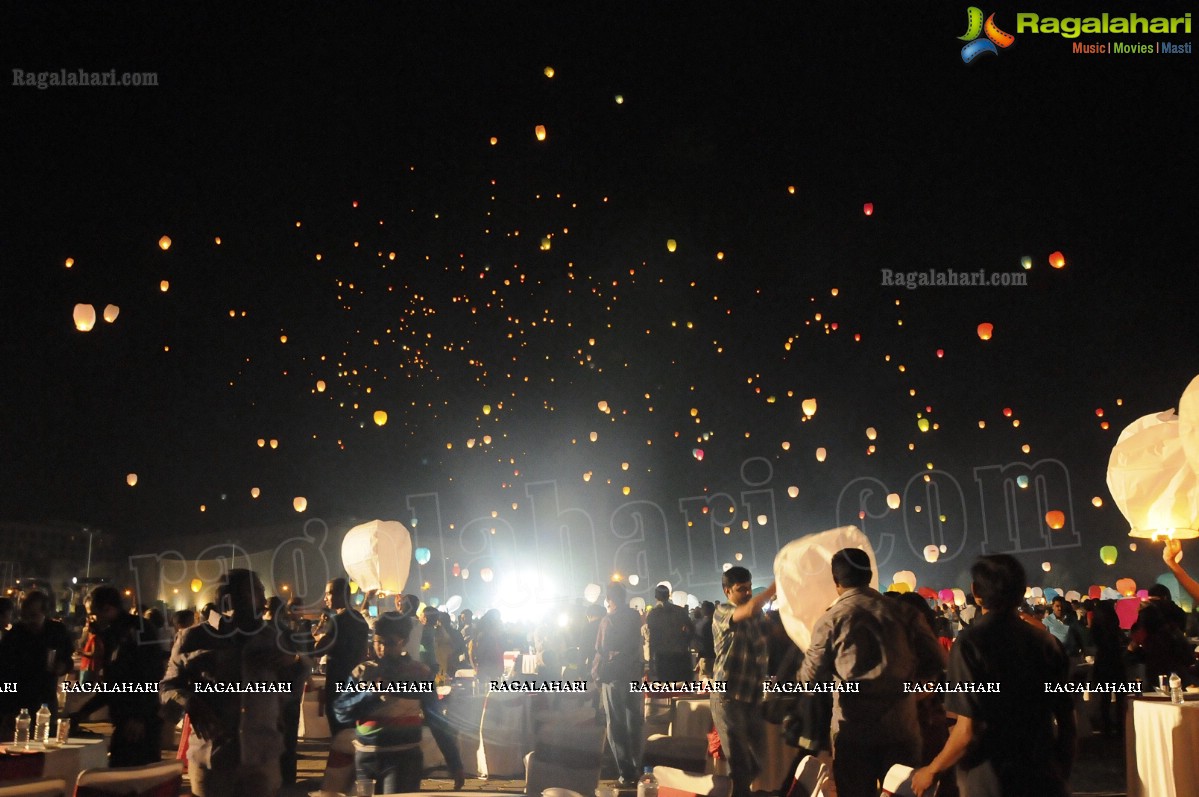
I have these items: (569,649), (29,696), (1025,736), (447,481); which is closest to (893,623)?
(1025,736)

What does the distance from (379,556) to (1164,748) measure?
Result: 10100 mm

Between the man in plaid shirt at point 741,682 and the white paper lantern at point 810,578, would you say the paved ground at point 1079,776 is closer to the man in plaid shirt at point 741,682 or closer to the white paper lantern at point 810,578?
the man in plaid shirt at point 741,682

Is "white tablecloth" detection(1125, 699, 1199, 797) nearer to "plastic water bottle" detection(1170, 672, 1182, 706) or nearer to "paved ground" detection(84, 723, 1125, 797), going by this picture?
"plastic water bottle" detection(1170, 672, 1182, 706)

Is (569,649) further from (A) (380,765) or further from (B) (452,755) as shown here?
(A) (380,765)

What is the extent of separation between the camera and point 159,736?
582cm

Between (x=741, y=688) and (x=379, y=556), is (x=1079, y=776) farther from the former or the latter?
(x=379, y=556)

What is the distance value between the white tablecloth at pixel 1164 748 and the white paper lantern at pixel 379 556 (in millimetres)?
9760

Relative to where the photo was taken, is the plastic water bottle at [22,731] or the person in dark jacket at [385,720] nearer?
the person in dark jacket at [385,720]

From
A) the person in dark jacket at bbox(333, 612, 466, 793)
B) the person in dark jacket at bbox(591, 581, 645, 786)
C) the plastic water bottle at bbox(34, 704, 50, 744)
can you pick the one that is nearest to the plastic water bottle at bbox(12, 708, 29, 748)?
the plastic water bottle at bbox(34, 704, 50, 744)

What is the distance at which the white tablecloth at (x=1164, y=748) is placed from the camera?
19.6ft

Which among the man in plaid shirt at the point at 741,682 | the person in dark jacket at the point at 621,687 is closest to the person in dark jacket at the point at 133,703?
the man in plaid shirt at the point at 741,682

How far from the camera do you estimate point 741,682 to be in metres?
6.38

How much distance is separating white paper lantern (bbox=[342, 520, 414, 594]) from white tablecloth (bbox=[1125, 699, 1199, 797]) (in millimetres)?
9760

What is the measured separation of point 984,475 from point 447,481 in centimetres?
3089
